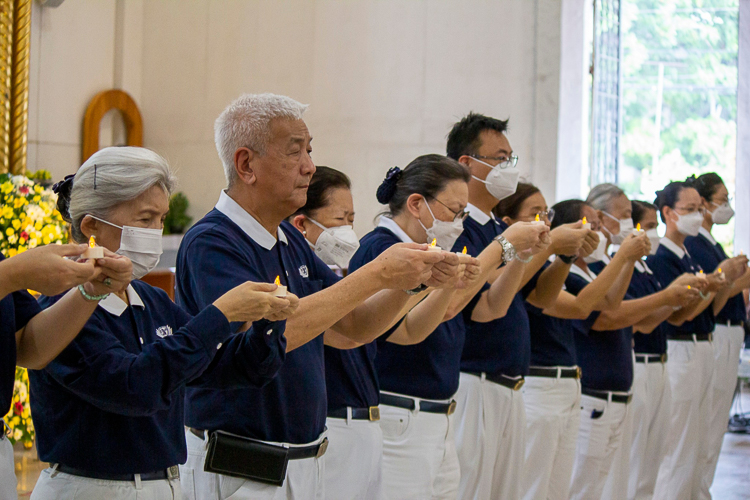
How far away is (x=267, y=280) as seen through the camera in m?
2.24

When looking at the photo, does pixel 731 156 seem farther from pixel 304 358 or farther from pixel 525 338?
pixel 304 358

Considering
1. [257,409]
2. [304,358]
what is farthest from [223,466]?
[304,358]

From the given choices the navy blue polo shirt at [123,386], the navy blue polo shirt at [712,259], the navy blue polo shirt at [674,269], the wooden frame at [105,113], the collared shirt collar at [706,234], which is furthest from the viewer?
the wooden frame at [105,113]

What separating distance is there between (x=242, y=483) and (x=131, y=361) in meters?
0.52

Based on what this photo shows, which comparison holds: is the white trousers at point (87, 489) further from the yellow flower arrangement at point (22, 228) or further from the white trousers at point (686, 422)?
the white trousers at point (686, 422)

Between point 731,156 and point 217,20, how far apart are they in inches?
338

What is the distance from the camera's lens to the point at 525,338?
143 inches

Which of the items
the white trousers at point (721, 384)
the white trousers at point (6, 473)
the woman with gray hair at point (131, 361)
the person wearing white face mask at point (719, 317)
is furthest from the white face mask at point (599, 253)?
the white trousers at point (6, 473)

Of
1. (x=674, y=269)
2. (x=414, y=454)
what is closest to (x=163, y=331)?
(x=414, y=454)

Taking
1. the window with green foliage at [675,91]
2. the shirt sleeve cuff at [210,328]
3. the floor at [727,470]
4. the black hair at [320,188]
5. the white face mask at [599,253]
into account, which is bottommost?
the floor at [727,470]

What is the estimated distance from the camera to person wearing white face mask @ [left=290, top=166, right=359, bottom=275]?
3.11 meters

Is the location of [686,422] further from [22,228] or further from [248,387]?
[22,228]

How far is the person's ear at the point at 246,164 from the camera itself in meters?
2.28

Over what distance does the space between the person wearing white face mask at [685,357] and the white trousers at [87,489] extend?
4.20 meters
